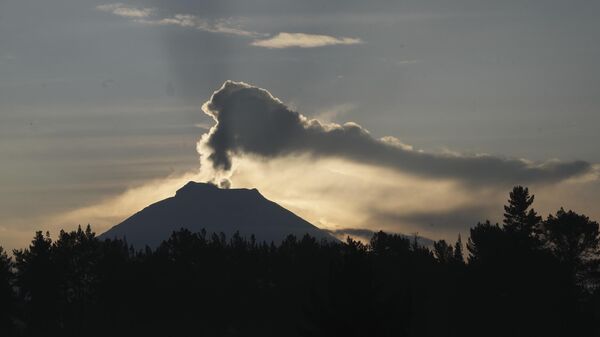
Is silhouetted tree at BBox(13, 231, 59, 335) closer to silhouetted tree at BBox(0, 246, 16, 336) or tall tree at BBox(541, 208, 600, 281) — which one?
silhouetted tree at BBox(0, 246, 16, 336)

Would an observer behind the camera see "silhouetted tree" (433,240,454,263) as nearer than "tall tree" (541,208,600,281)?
No

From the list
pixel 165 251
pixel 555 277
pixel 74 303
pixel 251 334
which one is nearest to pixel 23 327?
pixel 74 303

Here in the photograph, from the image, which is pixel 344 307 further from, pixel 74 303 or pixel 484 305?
pixel 74 303

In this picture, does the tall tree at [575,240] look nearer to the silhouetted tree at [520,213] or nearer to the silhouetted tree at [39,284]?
the silhouetted tree at [520,213]

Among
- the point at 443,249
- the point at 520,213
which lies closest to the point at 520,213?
the point at 520,213

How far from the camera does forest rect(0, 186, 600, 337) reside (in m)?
105

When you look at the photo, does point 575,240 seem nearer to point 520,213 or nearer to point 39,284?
point 520,213

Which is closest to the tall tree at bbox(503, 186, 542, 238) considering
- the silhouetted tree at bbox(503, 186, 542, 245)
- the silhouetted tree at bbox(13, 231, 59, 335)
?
the silhouetted tree at bbox(503, 186, 542, 245)

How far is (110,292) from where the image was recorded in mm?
112438

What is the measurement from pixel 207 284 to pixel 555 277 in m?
39.7

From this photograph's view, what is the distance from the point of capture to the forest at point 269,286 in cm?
10519

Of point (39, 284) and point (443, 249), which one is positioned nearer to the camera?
point (39, 284)

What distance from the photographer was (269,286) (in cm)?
12062

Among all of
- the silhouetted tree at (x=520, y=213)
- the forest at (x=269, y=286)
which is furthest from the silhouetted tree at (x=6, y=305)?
the silhouetted tree at (x=520, y=213)
